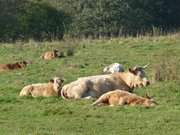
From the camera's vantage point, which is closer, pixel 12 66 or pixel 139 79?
pixel 139 79

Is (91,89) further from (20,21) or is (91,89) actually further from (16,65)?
(20,21)

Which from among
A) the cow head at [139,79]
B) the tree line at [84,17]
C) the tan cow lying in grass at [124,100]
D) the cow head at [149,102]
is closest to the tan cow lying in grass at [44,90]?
the cow head at [139,79]

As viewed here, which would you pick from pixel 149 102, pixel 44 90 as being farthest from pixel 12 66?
pixel 149 102

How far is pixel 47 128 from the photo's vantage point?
509 inches

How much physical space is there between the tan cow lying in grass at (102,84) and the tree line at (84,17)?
31.9 m

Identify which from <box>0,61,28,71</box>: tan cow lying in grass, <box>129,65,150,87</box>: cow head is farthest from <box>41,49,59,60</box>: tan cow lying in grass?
<box>129,65,150,87</box>: cow head

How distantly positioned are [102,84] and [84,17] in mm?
36010

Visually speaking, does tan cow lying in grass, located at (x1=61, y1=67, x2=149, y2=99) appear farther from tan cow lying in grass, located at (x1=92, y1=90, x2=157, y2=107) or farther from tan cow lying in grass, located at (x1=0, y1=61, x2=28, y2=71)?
tan cow lying in grass, located at (x1=0, y1=61, x2=28, y2=71)

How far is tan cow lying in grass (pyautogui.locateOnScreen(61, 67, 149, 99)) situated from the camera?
1814 centimetres

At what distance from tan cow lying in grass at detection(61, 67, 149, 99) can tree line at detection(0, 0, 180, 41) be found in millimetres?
31883

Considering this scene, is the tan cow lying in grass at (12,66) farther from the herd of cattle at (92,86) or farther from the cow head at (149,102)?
the cow head at (149,102)

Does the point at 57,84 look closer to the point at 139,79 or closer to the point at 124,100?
the point at 139,79

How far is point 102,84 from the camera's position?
18.4 metres

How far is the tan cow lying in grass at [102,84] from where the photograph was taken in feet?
59.5
